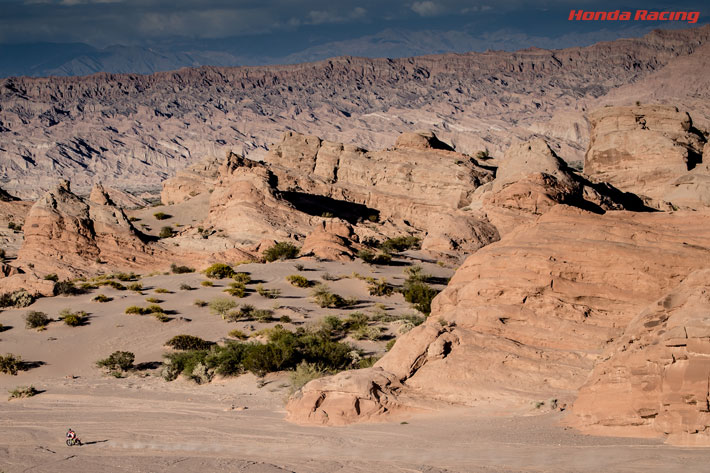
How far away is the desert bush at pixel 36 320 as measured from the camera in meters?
24.5

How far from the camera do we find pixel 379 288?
3092 centimetres

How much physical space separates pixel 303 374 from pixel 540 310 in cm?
655

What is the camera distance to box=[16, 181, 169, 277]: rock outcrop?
3384 centimetres

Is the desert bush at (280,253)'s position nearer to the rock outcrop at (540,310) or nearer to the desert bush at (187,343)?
the desert bush at (187,343)

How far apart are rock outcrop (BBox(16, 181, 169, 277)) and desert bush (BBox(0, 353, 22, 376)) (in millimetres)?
12774

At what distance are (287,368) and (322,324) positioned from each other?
5.10 m

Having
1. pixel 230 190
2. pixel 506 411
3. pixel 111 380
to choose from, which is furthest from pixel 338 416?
pixel 230 190

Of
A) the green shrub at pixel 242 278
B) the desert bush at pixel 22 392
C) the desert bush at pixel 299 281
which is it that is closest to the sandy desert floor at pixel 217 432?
the desert bush at pixel 22 392

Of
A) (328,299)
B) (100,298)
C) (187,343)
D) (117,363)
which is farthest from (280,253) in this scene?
(117,363)

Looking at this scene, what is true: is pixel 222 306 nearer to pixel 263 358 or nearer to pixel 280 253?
pixel 263 358

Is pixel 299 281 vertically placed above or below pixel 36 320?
above

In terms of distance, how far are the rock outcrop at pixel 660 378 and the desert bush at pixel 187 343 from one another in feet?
47.9

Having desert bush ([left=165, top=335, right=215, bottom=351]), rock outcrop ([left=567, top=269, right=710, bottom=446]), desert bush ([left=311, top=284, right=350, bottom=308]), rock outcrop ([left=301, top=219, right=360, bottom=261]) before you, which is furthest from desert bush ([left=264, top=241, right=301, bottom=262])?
rock outcrop ([left=567, top=269, right=710, bottom=446])

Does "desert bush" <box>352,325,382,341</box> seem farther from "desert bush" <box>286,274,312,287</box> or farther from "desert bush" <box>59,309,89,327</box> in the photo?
"desert bush" <box>59,309,89,327</box>
